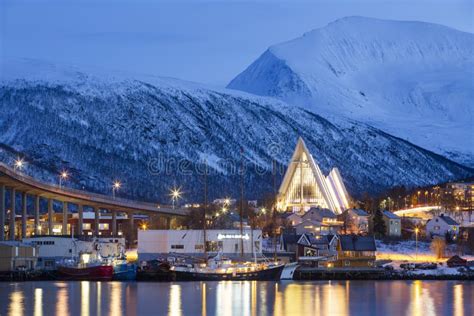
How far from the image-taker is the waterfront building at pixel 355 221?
127988 millimetres

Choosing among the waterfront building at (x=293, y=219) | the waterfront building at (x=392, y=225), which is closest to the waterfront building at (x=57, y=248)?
the waterfront building at (x=293, y=219)

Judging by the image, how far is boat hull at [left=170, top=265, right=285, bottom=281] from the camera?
285ft

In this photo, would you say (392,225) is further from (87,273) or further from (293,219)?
(87,273)

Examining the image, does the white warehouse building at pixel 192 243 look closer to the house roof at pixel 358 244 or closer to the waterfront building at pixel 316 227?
the house roof at pixel 358 244

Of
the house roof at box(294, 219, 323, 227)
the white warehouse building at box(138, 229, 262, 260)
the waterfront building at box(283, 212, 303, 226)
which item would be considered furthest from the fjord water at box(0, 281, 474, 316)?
the waterfront building at box(283, 212, 303, 226)

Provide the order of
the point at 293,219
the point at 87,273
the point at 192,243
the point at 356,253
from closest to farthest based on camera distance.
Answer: the point at 87,273 < the point at 356,253 < the point at 192,243 < the point at 293,219

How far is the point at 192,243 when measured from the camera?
10069cm

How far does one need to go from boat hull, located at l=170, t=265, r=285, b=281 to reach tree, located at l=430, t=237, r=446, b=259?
22.1 m

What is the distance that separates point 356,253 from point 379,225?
23492mm

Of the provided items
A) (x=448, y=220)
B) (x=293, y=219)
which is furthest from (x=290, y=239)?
(x=293, y=219)

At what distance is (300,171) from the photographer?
170625mm

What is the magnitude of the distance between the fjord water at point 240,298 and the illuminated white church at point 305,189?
81038 millimetres

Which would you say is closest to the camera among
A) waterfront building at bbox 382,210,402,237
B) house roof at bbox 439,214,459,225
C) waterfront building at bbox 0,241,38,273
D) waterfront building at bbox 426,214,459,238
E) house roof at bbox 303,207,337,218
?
waterfront building at bbox 0,241,38,273

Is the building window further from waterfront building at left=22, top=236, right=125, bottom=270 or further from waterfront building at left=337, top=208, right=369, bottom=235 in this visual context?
waterfront building at left=337, top=208, right=369, bottom=235
